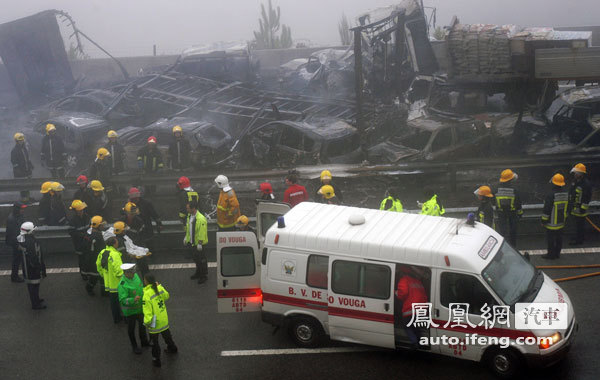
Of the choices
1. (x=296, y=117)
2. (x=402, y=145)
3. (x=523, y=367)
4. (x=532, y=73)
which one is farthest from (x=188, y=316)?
(x=532, y=73)

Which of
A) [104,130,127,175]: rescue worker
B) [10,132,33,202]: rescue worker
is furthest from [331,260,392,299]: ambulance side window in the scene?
[10,132,33,202]: rescue worker

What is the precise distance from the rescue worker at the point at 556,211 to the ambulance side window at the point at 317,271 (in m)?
4.33

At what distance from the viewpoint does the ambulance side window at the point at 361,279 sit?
271 inches

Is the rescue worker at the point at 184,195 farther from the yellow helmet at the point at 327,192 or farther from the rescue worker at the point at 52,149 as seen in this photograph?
the rescue worker at the point at 52,149

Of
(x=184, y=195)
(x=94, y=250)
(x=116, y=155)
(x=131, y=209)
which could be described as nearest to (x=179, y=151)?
(x=116, y=155)

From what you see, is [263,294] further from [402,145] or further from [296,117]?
[296,117]

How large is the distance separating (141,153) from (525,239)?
797 cm

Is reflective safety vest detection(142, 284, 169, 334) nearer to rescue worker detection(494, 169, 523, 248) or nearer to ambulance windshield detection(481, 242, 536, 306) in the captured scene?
ambulance windshield detection(481, 242, 536, 306)

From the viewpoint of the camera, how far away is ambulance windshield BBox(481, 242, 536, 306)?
6.68 metres

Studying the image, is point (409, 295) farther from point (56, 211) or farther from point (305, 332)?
point (56, 211)

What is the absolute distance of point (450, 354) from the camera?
268 inches

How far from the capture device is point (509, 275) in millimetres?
6992

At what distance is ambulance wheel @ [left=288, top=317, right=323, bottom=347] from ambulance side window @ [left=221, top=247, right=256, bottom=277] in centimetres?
88

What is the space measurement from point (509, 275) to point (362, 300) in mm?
1733
